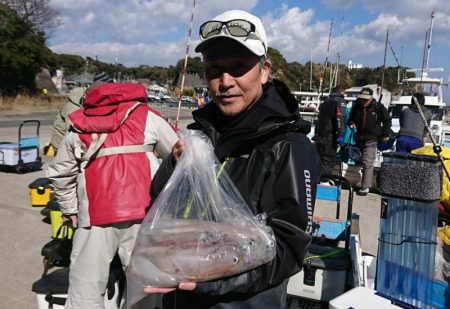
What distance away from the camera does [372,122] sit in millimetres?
7922

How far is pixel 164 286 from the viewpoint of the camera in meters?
1.34

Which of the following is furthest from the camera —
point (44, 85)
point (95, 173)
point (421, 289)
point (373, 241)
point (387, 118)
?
point (44, 85)

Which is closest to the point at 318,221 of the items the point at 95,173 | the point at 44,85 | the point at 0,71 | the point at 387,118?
the point at 95,173

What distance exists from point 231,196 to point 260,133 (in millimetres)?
252

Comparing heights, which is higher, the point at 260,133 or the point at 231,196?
the point at 260,133

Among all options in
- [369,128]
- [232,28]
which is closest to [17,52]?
[369,128]

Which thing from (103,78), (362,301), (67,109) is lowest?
(362,301)

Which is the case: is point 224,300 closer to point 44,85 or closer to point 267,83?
point 267,83

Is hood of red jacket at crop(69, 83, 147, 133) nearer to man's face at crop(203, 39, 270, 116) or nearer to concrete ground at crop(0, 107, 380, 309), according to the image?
man's face at crop(203, 39, 270, 116)

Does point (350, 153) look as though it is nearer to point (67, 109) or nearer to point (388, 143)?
point (388, 143)

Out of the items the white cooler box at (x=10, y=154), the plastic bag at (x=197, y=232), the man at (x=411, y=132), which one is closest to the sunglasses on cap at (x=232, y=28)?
the plastic bag at (x=197, y=232)

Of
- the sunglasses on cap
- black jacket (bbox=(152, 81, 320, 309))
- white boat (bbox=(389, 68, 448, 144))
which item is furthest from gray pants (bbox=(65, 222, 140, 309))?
white boat (bbox=(389, 68, 448, 144))

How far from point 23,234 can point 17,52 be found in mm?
36139

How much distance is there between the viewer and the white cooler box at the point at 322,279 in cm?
291
